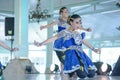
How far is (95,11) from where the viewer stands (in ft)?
48.3

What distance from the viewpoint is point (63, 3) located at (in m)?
14.5

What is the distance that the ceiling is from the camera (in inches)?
554

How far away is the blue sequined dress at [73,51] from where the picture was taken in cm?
405

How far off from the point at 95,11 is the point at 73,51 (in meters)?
10.8

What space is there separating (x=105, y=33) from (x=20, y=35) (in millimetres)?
7818

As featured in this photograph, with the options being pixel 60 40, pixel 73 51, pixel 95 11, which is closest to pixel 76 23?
pixel 73 51

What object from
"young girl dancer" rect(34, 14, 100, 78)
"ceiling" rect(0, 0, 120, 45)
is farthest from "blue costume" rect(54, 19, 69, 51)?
"ceiling" rect(0, 0, 120, 45)

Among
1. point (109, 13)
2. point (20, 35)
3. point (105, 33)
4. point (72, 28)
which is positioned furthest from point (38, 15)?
point (72, 28)

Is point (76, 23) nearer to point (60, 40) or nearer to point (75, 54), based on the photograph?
point (75, 54)

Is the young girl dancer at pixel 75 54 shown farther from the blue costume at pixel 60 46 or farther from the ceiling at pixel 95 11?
the ceiling at pixel 95 11

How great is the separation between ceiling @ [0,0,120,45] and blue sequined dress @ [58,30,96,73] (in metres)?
8.86

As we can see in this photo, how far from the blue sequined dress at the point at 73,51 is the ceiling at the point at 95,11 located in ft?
29.1

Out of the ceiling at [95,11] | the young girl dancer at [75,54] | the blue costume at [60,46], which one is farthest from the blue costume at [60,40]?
the ceiling at [95,11]

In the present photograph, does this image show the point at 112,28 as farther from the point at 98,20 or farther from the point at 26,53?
the point at 26,53
